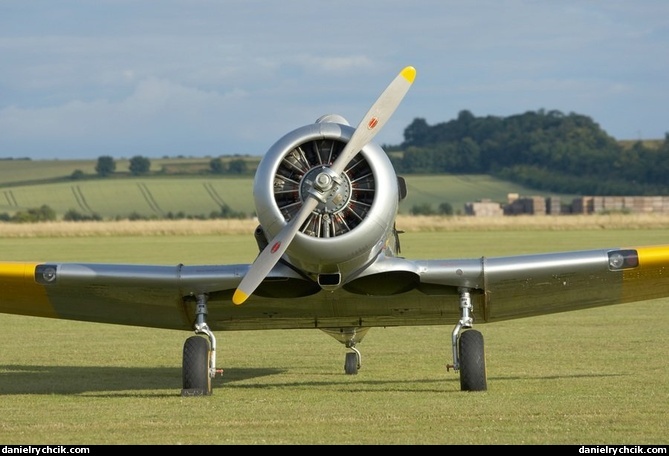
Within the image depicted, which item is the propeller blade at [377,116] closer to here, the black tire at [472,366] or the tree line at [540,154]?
the black tire at [472,366]

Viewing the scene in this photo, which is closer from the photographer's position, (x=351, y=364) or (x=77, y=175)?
(x=351, y=364)

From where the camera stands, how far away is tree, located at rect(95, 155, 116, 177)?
112256mm

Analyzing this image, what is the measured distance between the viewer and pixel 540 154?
11931 cm

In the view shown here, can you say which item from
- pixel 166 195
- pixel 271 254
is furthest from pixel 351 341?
pixel 166 195

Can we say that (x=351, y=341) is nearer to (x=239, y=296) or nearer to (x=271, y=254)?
(x=239, y=296)

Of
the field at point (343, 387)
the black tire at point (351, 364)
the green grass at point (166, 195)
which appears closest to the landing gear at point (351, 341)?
the black tire at point (351, 364)

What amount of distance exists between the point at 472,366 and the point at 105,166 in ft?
347

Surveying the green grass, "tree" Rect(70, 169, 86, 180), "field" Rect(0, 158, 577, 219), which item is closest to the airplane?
the green grass

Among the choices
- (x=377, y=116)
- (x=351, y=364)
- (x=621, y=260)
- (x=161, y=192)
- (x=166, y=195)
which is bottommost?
(x=351, y=364)

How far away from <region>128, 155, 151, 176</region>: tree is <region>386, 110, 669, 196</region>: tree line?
884 inches

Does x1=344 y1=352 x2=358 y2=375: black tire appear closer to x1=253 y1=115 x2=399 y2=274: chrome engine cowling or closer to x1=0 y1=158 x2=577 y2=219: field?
x1=253 y1=115 x2=399 y2=274: chrome engine cowling

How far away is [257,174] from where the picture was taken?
1032 centimetres

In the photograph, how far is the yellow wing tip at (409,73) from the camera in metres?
10.6
